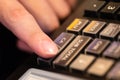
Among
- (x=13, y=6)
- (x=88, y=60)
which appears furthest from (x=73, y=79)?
(x=13, y=6)

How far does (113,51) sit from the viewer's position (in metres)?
0.32

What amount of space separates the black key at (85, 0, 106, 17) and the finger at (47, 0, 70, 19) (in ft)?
0.27

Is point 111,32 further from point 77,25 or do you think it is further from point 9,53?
point 9,53

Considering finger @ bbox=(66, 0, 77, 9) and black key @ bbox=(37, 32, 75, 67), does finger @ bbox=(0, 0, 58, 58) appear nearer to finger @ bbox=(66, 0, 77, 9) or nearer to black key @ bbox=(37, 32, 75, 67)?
black key @ bbox=(37, 32, 75, 67)

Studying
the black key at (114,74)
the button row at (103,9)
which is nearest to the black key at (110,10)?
the button row at (103,9)

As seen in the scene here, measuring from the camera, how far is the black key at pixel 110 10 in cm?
37

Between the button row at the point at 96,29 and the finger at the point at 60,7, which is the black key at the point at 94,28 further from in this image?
the finger at the point at 60,7

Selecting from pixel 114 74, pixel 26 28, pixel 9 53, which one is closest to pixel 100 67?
pixel 114 74

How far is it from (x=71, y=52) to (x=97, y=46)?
0.03m

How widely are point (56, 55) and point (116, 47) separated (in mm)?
72

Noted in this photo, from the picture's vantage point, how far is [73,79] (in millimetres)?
307

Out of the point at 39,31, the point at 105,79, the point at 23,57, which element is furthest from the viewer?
the point at 23,57

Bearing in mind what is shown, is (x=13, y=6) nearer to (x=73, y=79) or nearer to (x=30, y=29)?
(x=30, y=29)

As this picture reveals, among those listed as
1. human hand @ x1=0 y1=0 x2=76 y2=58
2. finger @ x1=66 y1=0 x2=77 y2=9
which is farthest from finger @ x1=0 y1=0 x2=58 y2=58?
finger @ x1=66 y1=0 x2=77 y2=9
